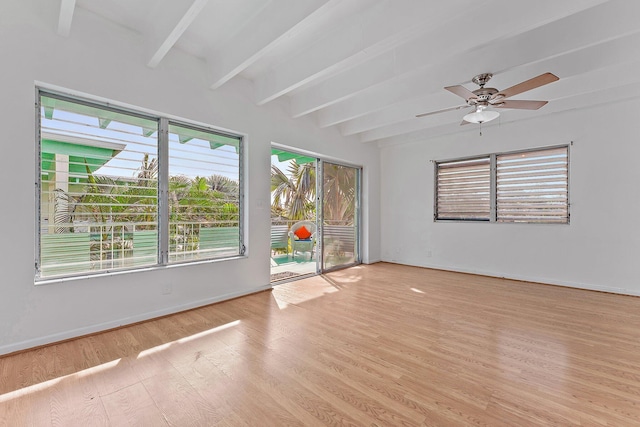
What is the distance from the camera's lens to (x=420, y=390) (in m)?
1.82

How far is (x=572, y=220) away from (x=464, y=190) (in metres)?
1.63

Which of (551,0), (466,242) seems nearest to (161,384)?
(551,0)

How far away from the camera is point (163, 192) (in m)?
3.19

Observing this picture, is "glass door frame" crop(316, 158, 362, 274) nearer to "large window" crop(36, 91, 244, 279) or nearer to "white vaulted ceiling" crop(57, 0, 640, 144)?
"white vaulted ceiling" crop(57, 0, 640, 144)

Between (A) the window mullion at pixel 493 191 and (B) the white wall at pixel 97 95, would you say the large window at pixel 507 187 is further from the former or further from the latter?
(B) the white wall at pixel 97 95

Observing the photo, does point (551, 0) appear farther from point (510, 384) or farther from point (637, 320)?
point (637, 320)

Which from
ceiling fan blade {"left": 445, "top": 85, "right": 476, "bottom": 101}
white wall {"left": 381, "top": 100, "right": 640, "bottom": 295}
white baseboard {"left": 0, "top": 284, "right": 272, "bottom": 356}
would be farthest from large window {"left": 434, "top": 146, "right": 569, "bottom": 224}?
white baseboard {"left": 0, "top": 284, "right": 272, "bottom": 356}

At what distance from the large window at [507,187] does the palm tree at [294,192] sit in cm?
349

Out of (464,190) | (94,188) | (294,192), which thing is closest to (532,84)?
(464,190)

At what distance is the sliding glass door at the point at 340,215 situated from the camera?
5.36m

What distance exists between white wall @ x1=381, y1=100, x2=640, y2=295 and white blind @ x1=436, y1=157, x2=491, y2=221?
0.17 metres

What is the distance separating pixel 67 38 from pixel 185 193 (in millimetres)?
1708

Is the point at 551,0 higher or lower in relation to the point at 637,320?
higher

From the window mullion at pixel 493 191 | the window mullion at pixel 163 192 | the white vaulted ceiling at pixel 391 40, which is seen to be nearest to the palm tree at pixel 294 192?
the white vaulted ceiling at pixel 391 40
